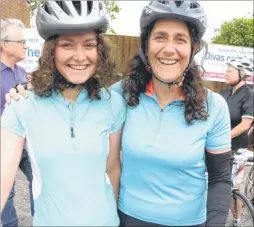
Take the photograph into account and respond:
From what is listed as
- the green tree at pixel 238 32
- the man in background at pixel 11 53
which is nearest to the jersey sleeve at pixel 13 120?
the man in background at pixel 11 53

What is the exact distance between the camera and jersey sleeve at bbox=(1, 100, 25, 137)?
1660 millimetres

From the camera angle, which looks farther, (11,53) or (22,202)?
(22,202)

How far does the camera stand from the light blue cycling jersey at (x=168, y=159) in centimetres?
195

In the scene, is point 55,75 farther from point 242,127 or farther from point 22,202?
→ point 22,202

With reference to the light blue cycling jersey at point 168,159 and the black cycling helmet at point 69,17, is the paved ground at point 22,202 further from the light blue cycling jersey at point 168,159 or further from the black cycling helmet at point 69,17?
the black cycling helmet at point 69,17

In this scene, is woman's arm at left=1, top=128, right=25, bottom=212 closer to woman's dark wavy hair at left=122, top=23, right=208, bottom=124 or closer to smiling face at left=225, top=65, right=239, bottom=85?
woman's dark wavy hair at left=122, top=23, right=208, bottom=124

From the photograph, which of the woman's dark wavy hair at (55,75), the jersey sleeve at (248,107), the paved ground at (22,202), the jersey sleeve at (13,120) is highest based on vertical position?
the woman's dark wavy hair at (55,75)

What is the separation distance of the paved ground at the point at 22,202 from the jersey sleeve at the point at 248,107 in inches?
106

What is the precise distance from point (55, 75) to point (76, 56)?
0.52ft

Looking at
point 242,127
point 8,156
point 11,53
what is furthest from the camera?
point 242,127

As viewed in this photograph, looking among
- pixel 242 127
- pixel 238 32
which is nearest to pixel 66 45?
pixel 242 127

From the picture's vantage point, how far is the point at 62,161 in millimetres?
1696

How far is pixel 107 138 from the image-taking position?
1870mm

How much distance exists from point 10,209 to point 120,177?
2.15 m
